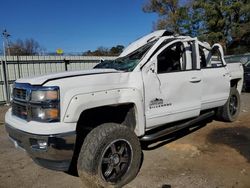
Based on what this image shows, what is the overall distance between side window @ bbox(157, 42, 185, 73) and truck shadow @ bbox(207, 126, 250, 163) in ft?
5.83

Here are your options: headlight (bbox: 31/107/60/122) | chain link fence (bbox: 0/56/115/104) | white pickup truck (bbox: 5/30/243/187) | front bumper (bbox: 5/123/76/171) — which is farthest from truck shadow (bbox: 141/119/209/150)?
chain link fence (bbox: 0/56/115/104)

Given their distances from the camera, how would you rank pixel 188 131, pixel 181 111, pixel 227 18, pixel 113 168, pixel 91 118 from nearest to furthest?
pixel 113 168 → pixel 91 118 → pixel 181 111 → pixel 188 131 → pixel 227 18

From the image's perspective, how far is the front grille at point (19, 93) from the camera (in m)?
3.65

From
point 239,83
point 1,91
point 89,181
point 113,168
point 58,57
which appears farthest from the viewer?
point 58,57

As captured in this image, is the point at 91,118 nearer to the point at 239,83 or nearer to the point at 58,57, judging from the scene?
the point at 239,83

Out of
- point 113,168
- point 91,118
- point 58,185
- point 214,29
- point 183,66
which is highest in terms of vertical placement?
point 214,29

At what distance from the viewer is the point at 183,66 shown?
502 centimetres

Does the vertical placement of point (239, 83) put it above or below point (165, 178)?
above

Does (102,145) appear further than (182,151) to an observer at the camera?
No

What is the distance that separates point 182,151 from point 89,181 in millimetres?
2224

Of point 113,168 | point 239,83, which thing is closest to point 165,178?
point 113,168

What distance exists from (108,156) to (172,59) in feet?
7.33

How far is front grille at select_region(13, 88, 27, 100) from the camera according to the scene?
12.0 ft

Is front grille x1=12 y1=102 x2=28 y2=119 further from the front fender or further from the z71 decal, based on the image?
the z71 decal
